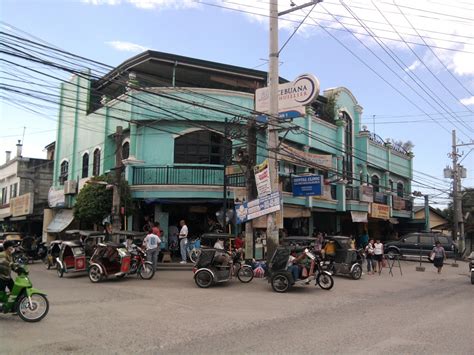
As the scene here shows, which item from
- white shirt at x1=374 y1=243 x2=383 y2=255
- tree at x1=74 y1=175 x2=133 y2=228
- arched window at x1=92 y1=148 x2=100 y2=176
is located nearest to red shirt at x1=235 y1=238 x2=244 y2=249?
tree at x1=74 y1=175 x2=133 y2=228

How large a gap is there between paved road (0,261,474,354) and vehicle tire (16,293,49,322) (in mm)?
139

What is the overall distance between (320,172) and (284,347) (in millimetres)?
21035

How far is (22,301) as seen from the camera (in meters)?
8.03

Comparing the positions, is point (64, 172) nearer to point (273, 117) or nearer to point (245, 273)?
point (273, 117)

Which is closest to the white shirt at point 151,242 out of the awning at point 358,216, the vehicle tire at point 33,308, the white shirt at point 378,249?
the vehicle tire at point 33,308

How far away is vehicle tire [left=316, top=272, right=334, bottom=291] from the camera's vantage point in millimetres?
13501

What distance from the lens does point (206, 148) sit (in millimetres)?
21781

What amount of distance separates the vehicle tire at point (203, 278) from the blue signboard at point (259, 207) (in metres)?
3.39

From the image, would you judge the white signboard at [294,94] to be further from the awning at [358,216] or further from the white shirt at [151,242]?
the awning at [358,216]

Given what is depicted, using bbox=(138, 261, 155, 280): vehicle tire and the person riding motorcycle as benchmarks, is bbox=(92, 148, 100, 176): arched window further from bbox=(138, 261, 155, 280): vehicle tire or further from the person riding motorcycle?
the person riding motorcycle

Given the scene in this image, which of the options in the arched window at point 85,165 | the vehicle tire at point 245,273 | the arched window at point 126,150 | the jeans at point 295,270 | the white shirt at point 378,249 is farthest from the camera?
the arched window at point 85,165

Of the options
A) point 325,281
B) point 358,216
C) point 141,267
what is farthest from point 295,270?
point 358,216

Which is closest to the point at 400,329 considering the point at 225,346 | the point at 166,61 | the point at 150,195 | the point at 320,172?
the point at 225,346

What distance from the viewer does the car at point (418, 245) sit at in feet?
88.4
